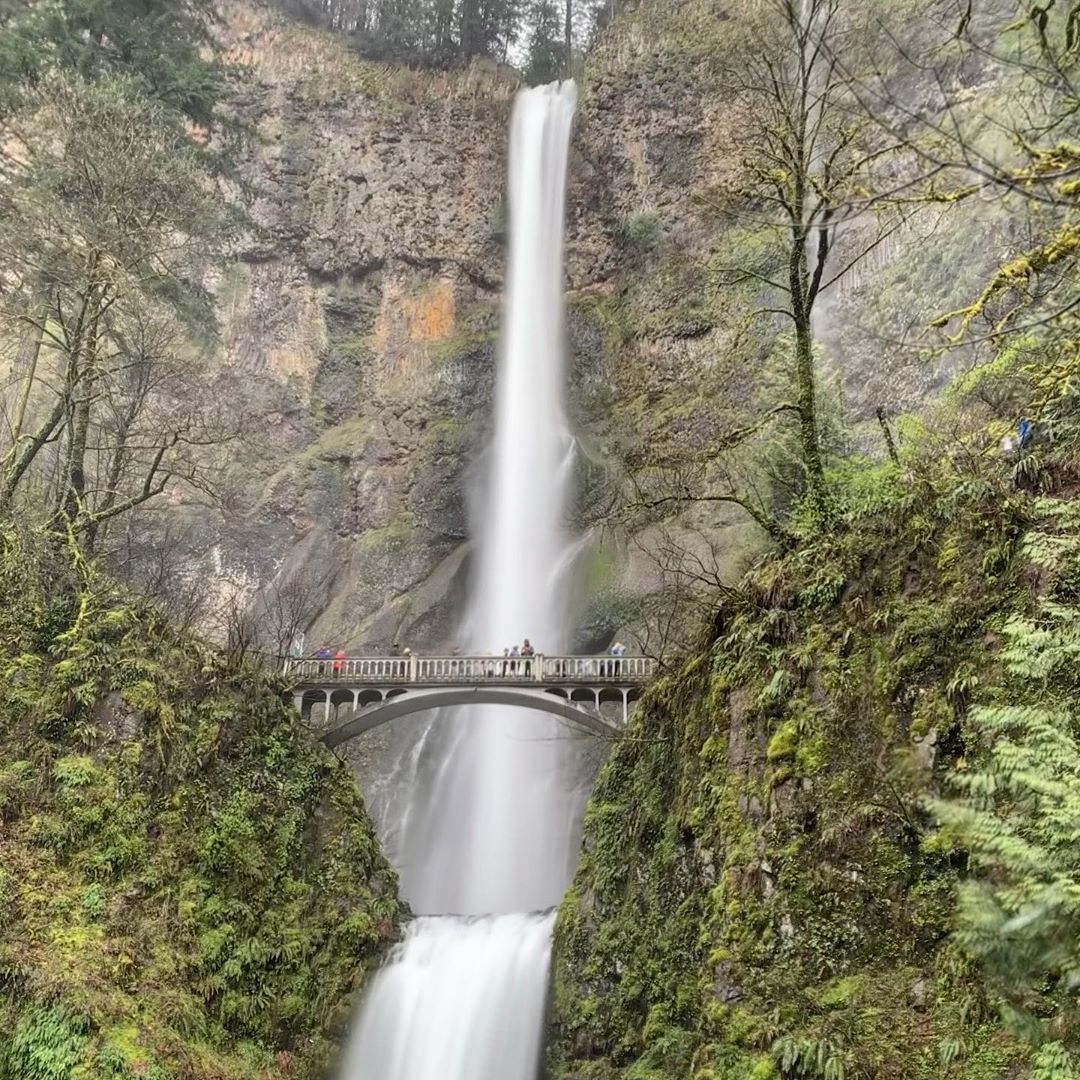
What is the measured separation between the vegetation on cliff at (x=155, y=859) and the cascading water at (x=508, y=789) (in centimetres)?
128

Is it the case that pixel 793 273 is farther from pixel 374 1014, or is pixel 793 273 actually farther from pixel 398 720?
pixel 398 720

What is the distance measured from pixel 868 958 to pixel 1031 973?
409cm

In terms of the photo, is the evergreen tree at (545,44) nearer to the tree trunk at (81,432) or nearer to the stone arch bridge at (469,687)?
the stone arch bridge at (469,687)

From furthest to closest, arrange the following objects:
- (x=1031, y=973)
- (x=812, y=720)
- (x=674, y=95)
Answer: (x=674, y=95)
(x=812, y=720)
(x=1031, y=973)

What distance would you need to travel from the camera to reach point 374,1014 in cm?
1550

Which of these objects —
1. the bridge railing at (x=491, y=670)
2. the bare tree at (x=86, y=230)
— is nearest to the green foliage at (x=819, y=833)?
the bridge railing at (x=491, y=670)

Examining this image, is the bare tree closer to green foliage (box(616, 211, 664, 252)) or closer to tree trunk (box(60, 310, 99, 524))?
tree trunk (box(60, 310, 99, 524))

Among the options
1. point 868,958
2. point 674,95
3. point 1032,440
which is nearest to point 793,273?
point 1032,440

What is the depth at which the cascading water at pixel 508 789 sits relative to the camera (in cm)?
1514

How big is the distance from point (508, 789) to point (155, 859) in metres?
14.9

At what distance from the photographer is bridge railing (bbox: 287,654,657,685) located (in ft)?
71.9

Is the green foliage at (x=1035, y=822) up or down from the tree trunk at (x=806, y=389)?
down

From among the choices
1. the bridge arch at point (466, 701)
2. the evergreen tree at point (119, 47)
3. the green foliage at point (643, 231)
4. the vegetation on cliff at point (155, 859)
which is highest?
the green foliage at point (643, 231)

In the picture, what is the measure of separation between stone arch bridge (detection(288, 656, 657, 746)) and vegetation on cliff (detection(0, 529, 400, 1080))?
402 cm
